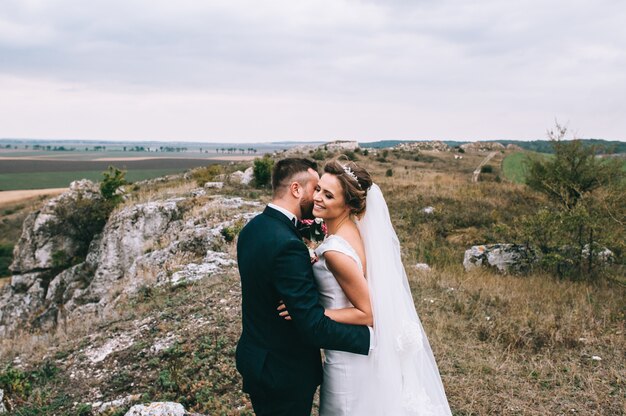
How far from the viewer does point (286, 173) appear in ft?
10.2

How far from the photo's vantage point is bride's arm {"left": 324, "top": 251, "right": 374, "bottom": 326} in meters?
2.95

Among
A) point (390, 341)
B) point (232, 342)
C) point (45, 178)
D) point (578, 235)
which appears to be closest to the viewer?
point (390, 341)

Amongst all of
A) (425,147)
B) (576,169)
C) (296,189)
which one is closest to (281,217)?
(296,189)

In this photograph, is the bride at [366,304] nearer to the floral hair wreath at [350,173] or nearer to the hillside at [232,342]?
the floral hair wreath at [350,173]

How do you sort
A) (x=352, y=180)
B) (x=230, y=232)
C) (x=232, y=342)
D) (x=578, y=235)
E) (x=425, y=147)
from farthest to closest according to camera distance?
(x=425, y=147) < (x=230, y=232) < (x=578, y=235) < (x=232, y=342) < (x=352, y=180)

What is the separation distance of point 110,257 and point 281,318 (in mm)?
15899

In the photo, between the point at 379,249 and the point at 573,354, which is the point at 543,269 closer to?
the point at 573,354

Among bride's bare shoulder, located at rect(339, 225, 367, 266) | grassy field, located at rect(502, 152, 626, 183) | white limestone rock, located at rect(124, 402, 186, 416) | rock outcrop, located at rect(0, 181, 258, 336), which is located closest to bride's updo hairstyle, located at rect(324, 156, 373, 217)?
bride's bare shoulder, located at rect(339, 225, 367, 266)

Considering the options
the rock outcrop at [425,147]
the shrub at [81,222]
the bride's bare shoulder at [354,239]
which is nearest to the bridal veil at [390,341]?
the bride's bare shoulder at [354,239]

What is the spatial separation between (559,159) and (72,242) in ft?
71.6

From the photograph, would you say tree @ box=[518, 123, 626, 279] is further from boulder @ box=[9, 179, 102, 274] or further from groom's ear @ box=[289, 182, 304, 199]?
boulder @ box=[9, 179, 102, 274]

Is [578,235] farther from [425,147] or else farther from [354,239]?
[425,147]

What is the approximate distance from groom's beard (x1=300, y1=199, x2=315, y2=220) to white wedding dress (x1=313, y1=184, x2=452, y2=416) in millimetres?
244

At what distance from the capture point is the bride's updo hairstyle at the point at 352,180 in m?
3.23
